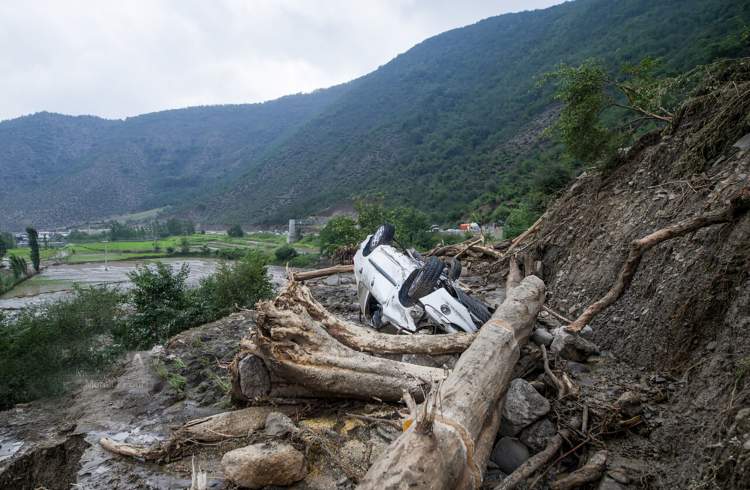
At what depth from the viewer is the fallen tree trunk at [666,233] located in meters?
3.03

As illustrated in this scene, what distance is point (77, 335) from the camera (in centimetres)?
903

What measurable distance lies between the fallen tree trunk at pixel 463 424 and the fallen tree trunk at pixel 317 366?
0.53 metres

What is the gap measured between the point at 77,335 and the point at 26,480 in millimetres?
6033

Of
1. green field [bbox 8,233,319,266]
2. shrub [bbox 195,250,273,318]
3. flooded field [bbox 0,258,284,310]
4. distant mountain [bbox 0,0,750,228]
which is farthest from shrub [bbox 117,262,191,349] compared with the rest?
green field [bbox 8,233,319,266]

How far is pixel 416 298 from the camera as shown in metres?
4.75

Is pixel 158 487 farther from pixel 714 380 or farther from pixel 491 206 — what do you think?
pixel 491 206

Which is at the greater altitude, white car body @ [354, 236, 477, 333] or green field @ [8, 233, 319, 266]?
white car body @ [354, 236, 477, 333]

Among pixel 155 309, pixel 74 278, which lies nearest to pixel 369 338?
pixel 155 309

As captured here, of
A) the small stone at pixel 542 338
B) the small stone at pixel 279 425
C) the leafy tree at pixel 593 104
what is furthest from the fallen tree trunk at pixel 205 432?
the leafy tree at pixel 593 104

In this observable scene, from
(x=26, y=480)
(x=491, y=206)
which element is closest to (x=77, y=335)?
(x=26, y=480)

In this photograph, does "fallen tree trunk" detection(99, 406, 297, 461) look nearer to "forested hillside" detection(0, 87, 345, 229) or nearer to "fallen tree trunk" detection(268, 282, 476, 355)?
"fallen tree trunk" detection(268, 282, 476, 355)

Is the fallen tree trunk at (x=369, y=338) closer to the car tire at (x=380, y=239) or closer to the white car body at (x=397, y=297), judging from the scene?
the white car body at (x=397, y=297)

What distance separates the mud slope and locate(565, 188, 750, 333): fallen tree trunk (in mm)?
128

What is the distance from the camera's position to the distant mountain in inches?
1810
